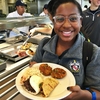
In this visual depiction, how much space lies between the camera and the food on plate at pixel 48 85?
0.72 metres

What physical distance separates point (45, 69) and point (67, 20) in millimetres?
335

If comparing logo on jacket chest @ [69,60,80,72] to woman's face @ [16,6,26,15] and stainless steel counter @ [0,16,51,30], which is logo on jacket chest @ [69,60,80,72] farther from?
woman's face @ [16,6,26,15]

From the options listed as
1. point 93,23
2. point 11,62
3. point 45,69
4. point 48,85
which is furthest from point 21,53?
point 93,23

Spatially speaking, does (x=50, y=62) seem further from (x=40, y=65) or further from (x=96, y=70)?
(x=96, y=70)

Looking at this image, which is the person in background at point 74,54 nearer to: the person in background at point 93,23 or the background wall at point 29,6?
the person in background at point 93,23

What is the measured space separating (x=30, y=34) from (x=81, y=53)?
3.58 ft

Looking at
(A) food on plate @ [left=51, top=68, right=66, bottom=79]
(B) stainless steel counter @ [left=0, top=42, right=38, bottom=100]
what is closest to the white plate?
(A) food on plate @ [left=51, top=68, right=66, bottom=79]

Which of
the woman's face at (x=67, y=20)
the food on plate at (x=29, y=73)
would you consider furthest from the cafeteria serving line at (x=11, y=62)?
the woman's face at (x=67, y=20)

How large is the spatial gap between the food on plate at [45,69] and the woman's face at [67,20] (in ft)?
0.72

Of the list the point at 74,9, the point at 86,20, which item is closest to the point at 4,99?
the point at 74,9

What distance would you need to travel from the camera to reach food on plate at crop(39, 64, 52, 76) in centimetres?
86

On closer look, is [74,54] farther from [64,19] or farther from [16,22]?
[16,22]

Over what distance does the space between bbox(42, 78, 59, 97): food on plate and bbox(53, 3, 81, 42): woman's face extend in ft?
0.90

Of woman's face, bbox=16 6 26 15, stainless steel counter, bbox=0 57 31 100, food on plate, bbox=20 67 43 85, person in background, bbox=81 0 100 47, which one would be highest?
woman's face, bbox=16 6 26 15
